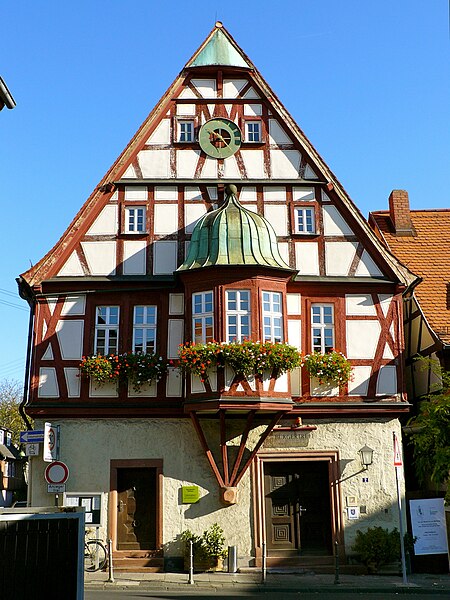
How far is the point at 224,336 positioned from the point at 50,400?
4696 mm

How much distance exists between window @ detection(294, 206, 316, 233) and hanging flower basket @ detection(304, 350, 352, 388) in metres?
3.55

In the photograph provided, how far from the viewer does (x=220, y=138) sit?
2216 cm

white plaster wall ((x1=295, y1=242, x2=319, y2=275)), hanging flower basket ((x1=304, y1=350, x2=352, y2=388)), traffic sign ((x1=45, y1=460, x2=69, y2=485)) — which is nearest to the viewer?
traffic sign ((x1=45, y1=460, x2=69, y2=485))

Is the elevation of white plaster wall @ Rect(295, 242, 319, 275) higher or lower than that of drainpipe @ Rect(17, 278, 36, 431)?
higher

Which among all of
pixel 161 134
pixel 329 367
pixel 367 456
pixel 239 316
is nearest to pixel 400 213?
pixel 329 367

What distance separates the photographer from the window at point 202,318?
64.5 feet

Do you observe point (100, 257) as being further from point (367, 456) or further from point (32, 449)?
point (367, 456)

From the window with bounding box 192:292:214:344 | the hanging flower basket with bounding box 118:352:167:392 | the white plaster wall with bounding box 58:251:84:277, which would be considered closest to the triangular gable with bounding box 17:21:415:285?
the white plaster wall with bounding box 58:251:84:277

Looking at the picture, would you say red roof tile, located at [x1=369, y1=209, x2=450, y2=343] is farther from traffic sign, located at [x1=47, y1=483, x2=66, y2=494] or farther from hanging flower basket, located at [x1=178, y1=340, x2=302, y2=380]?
traffic sign, located at [x1=47, y1=483, x2=66, y2=494]

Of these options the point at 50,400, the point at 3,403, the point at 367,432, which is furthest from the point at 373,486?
the point at 3,403

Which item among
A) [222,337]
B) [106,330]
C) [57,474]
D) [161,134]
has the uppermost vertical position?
[161,134]

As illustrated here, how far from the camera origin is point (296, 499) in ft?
66.0

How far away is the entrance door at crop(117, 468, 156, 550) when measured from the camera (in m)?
19.7

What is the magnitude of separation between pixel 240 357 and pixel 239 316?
1288 millimetres
